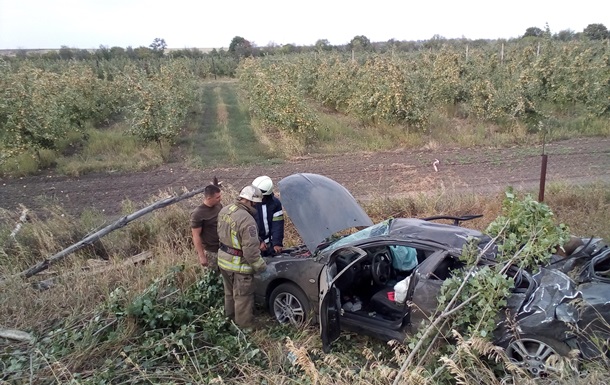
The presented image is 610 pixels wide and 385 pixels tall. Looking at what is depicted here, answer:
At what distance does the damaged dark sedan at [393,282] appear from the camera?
3.75 metres

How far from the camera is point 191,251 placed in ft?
22.7

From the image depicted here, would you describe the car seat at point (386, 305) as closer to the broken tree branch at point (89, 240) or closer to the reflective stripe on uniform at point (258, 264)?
the reflective stripe on uniform at point (258, 264)

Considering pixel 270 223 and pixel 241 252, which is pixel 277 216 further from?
pixel 241 252

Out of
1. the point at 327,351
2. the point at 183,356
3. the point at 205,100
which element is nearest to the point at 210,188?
the point at 183,356

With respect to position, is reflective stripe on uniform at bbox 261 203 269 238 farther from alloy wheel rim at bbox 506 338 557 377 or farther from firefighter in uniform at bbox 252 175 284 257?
alloy wheel rim at bbox 506 338 557 377

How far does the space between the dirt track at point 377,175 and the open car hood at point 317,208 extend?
13.9 feet

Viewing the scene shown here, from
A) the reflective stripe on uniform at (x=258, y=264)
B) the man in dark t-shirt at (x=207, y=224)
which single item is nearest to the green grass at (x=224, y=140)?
the man in dark t-shirt at (x=207, y=224)

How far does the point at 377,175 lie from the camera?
12211mm

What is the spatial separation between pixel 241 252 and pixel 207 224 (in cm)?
106

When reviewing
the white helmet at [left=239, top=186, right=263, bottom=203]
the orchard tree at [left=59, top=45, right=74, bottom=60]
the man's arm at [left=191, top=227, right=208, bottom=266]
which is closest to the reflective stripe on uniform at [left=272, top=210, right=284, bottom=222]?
the white helmet at [left=239, top=186, right=263, bottom=203]

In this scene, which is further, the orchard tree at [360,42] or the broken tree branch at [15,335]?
the orchard tree at [360,42]

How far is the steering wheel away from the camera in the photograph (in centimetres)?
512

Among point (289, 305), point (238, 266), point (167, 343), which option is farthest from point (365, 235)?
point (167, 343)

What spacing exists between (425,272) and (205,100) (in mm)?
29115
